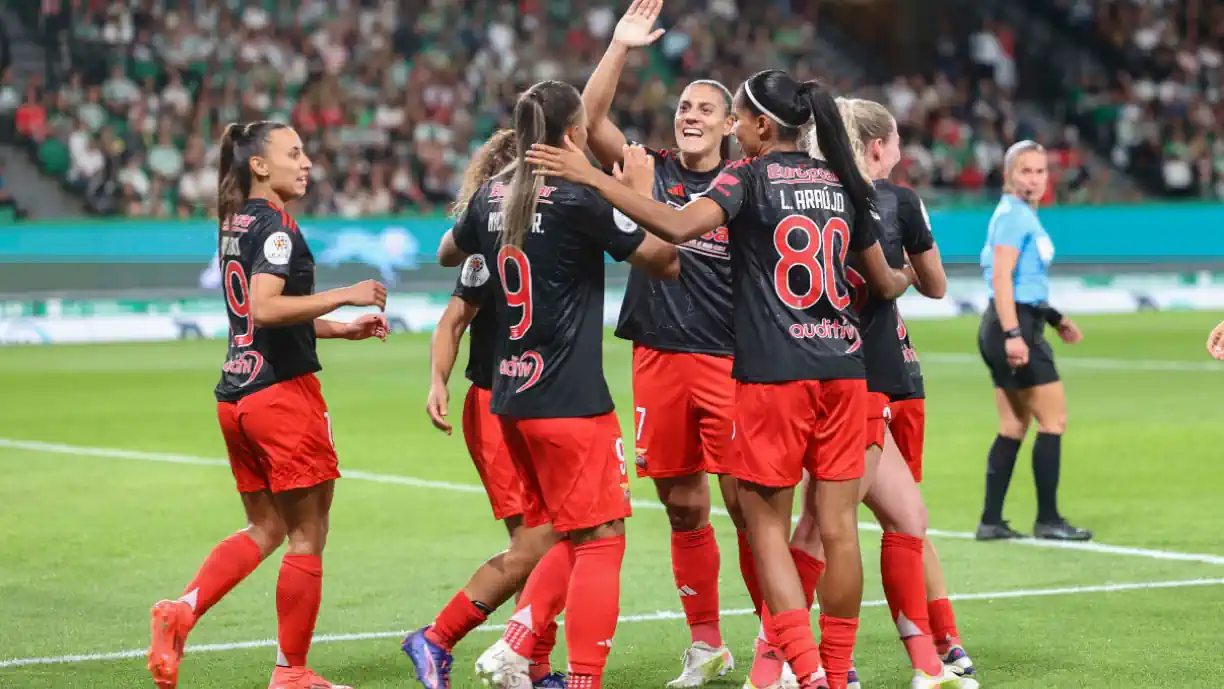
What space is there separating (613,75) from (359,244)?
761 inches

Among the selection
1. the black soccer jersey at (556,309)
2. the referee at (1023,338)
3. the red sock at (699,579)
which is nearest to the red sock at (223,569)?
the black soccer jersey at (556,309)

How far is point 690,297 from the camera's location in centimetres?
717

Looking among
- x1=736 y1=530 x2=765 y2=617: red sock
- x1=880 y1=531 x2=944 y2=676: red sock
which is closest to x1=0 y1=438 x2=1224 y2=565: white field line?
x1=880 y1=531 x2=944 y2=676: red sock

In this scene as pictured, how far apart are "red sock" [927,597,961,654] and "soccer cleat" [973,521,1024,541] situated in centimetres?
323

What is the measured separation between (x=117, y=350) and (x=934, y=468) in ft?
46.0

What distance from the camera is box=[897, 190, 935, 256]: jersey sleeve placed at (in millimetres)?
6809

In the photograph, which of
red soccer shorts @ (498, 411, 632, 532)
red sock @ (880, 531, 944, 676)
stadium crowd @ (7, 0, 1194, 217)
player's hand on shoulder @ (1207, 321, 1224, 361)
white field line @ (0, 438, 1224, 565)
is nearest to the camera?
red soccer shorts @ (498, 411, 632, 532)

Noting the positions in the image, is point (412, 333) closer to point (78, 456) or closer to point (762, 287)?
point (78, 456)

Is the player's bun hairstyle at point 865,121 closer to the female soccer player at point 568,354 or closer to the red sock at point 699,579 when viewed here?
the female soccer player at point 568,354

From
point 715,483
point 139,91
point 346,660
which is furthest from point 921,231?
point 139,91

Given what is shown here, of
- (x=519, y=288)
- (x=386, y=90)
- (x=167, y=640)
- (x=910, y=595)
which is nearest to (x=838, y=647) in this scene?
(x=910, y=595)

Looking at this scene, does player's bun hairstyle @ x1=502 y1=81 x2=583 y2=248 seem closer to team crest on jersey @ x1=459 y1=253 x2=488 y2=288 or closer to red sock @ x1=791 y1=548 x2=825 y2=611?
team crest on jersey @ x1=459 y1=253 x2=488 y2=288

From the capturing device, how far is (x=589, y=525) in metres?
6.16

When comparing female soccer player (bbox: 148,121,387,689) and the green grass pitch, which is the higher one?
female soccer player (bbox: 148,121,387,689)
